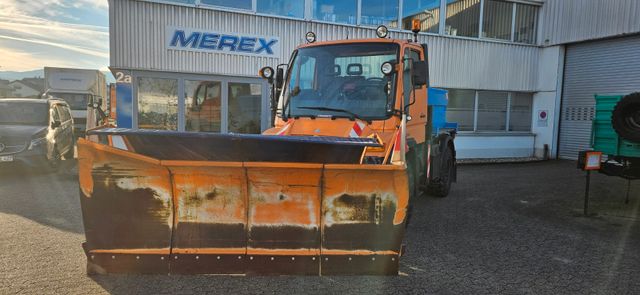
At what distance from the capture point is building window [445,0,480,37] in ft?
47.8

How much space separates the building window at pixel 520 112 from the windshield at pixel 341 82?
1201 cm

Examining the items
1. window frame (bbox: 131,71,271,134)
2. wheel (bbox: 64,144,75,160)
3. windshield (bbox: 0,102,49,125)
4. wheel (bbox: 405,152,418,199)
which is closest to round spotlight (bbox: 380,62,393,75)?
wheel (bbox: 405,152,418,199)

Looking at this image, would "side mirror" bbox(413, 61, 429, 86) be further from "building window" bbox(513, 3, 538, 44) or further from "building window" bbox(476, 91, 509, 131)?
"building window" bbox(513, 3, 538, 44)

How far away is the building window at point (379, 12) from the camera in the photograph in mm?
13328

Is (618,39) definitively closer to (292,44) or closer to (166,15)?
(292,44)

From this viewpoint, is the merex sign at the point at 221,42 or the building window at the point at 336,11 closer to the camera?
the merex sign at the point at 221,42

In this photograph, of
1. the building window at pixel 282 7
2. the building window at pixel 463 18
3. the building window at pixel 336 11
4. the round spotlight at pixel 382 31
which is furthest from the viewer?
the building window at pixel 463 18

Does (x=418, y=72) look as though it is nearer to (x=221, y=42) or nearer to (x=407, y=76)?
(x=407, y=76)

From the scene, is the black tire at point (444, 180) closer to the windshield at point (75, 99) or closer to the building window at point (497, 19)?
the building window at point (497, 19)

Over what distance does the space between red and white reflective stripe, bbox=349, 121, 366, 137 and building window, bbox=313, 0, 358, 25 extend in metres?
8.46

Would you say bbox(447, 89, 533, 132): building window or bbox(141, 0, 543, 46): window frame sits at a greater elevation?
bbox(141, 0, 543, 46): window frame

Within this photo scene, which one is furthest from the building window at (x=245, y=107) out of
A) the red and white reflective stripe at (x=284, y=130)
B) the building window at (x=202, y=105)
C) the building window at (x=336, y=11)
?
the red and white reflective stripe at (x=284, y=130)

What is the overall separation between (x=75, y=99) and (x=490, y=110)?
18.7 meters

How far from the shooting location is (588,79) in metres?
14.9
